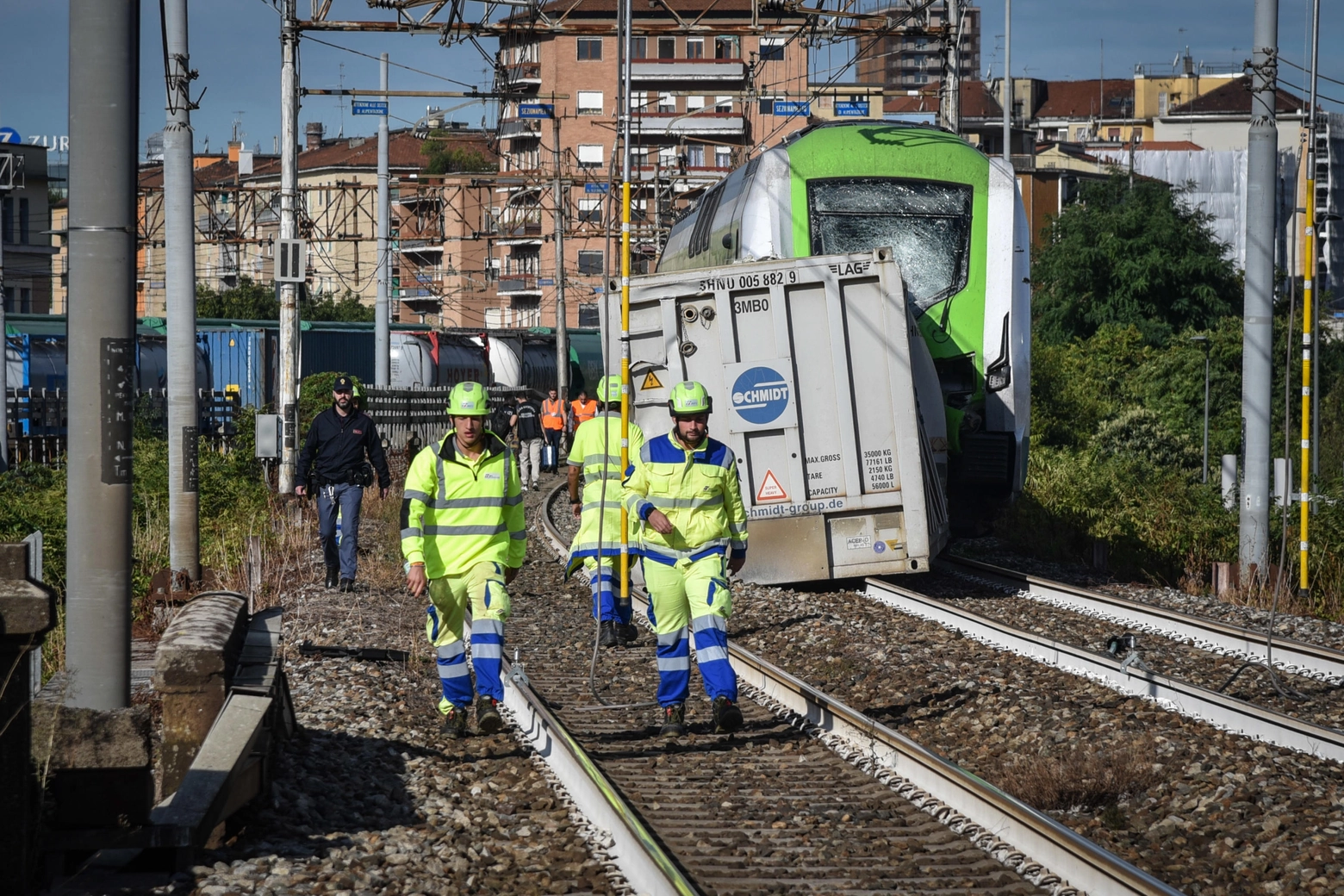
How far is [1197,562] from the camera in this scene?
1550cm

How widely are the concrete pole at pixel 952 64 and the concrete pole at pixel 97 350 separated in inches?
727

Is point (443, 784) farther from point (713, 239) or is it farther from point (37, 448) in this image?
point (37, 448)

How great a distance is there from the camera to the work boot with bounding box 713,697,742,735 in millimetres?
7925

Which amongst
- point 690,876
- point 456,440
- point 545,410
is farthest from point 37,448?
point 690,876

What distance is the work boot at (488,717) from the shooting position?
7.81 meters

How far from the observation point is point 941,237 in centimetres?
1565

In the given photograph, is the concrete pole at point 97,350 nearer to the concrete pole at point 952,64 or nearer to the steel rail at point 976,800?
the steel rail at point 976,800

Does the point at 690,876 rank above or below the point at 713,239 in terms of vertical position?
below

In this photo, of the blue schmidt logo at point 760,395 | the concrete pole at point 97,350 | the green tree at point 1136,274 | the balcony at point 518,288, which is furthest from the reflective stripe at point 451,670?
the balcony at point 518,288

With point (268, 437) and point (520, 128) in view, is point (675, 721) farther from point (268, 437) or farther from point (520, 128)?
point (520, 128)

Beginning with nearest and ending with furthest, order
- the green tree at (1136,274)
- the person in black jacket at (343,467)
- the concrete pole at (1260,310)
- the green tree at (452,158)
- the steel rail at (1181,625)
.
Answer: the steel rail at (1181,625), the person in black jacket at (343,467), the concrete pole at (1260,310), the green tree at (1136,274), the green tree at (452,158)

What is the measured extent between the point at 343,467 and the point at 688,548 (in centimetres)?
613

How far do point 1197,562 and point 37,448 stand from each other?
21.8 metres

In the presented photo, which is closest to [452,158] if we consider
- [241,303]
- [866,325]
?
[241,303]
